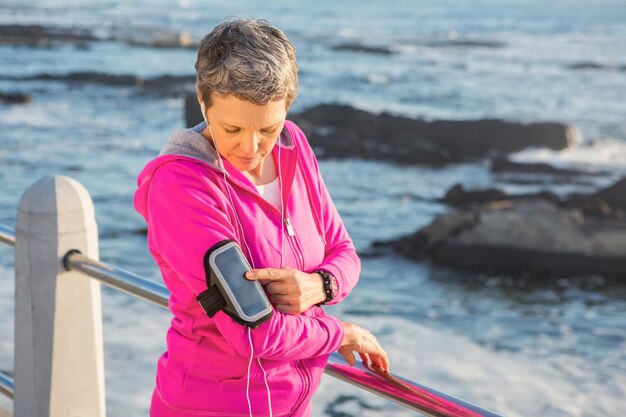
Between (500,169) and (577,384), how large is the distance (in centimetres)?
1279

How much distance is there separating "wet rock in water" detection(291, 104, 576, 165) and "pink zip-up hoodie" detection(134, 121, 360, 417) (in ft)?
69.0

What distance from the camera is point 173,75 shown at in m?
37.9

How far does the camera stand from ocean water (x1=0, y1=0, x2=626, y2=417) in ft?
30.5

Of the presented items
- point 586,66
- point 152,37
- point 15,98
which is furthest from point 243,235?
point 152,37

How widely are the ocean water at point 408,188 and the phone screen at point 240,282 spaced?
573 cm

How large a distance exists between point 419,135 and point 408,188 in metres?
5.74

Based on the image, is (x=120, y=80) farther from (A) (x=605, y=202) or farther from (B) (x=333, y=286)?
(B) (x=333, y=286)

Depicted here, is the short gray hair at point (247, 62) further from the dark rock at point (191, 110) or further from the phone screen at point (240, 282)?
the dark rock at point (191, 110)

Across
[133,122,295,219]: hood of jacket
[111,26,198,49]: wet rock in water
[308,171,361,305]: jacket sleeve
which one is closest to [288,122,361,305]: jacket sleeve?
[308,171,361,305]: jacket sleeve

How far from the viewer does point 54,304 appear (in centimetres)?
283

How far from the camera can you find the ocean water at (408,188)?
30.5ft

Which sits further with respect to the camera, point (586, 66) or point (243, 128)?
point (586, 66)

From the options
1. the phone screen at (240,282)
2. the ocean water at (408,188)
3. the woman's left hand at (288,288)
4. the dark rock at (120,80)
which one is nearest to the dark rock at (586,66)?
the ocean water at (408,188)

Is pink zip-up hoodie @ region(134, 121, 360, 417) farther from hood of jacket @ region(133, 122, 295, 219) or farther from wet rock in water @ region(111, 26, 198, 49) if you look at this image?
wet rock in water @ region(111, 26, 198, 49)
